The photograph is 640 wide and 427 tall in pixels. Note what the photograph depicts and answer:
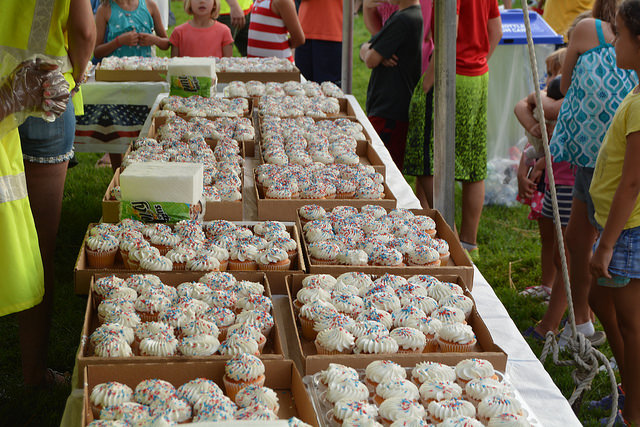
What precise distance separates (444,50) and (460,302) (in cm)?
122

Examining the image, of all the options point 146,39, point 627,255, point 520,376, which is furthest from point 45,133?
point 146,39

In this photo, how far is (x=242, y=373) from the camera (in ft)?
4.86

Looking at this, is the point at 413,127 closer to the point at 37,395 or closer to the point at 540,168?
the point at 540,168

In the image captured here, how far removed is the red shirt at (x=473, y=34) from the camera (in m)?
4.13

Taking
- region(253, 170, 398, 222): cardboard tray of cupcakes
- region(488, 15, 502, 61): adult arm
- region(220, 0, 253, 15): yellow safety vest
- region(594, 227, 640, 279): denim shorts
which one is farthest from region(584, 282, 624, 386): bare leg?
region(220, 0, 253, 15): yellow safety vest

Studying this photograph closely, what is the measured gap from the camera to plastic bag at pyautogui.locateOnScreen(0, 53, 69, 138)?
205 centimetres

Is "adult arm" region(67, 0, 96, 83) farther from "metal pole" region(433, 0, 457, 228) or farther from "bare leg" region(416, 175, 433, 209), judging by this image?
"bare leg" region(416, 175, 433, 209)

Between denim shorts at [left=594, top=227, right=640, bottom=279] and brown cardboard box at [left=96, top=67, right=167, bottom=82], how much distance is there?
123 inches

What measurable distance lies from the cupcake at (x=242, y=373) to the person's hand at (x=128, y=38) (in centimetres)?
413

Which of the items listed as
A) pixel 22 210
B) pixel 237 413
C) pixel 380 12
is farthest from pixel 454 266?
pixel 380 12

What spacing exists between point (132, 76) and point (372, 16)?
6.76ft

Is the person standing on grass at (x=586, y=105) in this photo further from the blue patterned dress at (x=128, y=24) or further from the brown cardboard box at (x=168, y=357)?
the blue patterned dress at (x=128, y=24)

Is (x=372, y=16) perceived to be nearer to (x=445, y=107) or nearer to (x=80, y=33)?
(x=445, y=107)

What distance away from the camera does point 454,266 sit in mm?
2119
